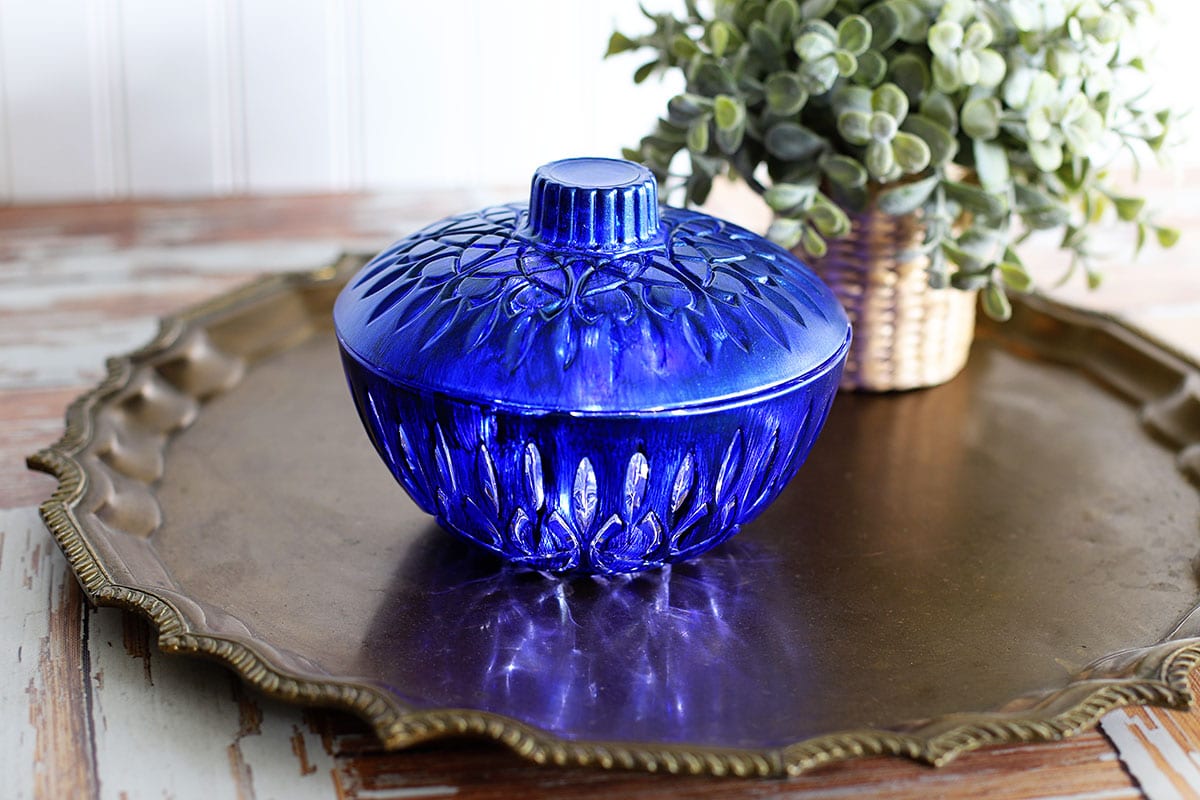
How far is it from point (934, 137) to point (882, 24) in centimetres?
5

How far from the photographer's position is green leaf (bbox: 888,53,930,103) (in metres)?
0.57

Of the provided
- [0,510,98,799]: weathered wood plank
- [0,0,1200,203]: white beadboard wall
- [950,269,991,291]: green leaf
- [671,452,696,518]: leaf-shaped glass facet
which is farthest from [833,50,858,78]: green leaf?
[0,0,1200,203]: white beadboard wall

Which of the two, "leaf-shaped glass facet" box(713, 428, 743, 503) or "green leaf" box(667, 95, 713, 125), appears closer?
"leaf-shaped glass facet" box(713, 428, 743, 503)

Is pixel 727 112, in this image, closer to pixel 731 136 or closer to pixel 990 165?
pixel 731 136

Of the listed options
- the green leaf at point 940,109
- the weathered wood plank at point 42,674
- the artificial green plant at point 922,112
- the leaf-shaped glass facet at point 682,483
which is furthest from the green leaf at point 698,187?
the weathered wood plank at point 42,674

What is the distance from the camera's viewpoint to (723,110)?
1.85ft

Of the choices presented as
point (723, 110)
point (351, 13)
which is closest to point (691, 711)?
point (723, 110)

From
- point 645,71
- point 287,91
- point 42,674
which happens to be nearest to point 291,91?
point 287,91

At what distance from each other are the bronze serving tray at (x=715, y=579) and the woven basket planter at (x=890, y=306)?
16mm

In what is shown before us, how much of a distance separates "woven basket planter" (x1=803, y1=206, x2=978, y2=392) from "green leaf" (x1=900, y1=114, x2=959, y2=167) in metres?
0.06

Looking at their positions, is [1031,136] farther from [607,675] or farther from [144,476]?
[144,476]

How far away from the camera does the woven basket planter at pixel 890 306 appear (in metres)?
0.64

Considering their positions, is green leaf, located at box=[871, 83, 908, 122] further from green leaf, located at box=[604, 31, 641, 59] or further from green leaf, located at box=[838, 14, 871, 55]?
green leaf, located at box=[604, 31, 641, 59]

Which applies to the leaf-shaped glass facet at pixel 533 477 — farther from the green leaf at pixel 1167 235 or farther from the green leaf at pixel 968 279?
the green leaf at pixel 1167 235
